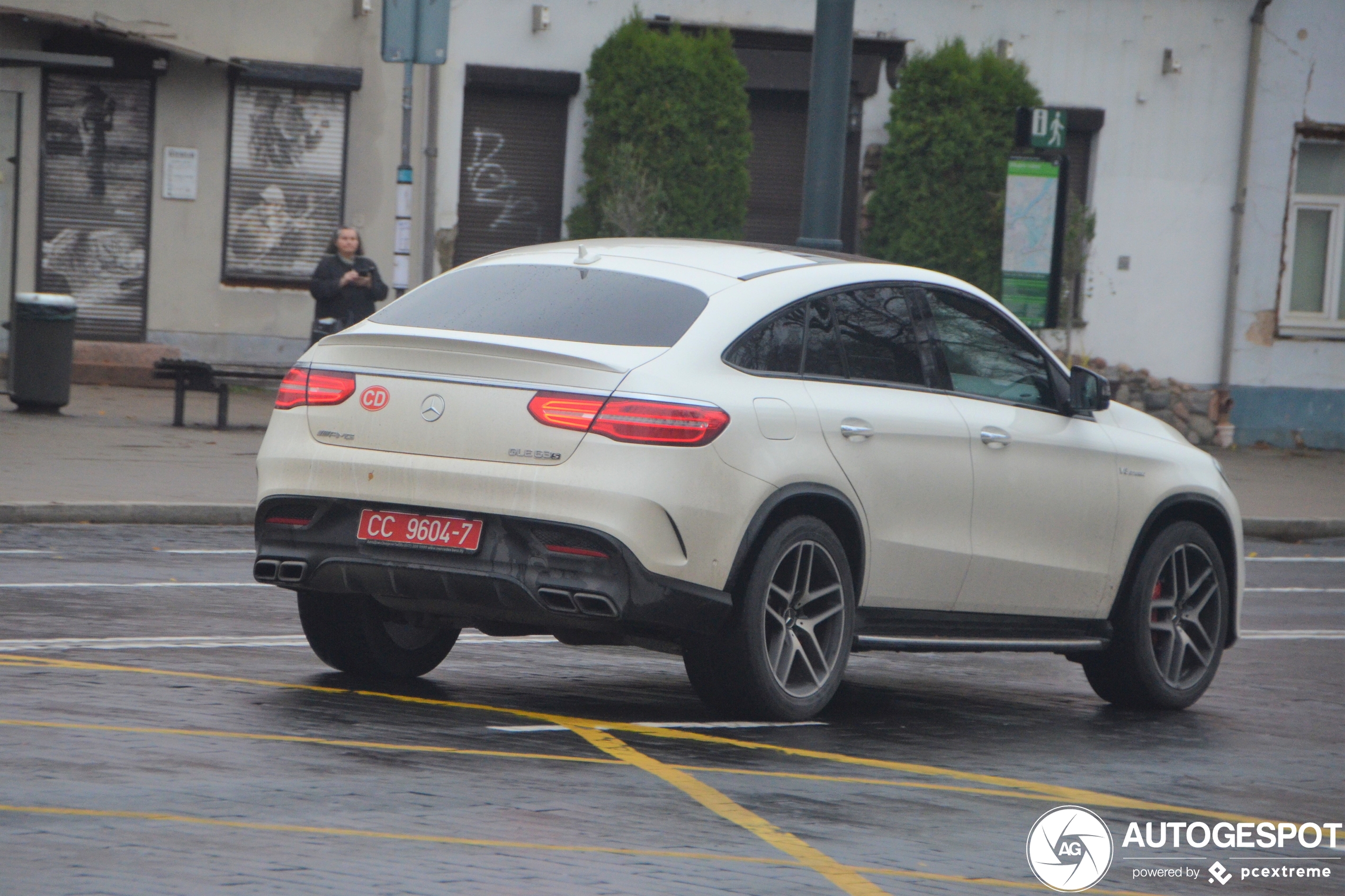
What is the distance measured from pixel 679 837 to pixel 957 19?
20.4 m

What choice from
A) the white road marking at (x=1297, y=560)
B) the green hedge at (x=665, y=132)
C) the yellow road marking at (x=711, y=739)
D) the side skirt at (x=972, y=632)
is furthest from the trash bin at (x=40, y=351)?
the side skirt at (x=972, y=632)

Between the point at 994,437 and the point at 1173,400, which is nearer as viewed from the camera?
the point at 994,437

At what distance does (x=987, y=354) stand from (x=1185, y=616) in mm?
1495

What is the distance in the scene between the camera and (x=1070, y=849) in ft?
18.3

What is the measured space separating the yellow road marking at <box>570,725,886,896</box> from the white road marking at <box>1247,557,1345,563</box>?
10.3m

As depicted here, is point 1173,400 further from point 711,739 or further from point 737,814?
point 737,814

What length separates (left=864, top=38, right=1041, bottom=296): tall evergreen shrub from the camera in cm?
2414

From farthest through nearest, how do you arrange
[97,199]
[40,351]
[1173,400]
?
[1173,400] → [97,199] → [40,351]

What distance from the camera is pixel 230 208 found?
74.2ft

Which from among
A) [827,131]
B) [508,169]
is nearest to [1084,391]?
[827,131]

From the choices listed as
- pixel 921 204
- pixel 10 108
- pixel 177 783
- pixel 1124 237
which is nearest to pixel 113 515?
pixel 177 783

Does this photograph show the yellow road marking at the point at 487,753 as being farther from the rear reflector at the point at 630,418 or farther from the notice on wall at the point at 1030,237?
the notice on wall at the point at 1030,237

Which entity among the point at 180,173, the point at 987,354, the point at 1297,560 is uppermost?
the point at 180,173

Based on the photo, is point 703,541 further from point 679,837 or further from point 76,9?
point 76,9
